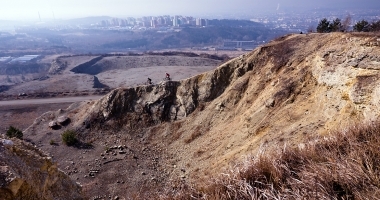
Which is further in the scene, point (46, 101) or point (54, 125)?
point (46, 101)

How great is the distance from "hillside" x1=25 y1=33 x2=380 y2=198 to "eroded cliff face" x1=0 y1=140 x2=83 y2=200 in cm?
466

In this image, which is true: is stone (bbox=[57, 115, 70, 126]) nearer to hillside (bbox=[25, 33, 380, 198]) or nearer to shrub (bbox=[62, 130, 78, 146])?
hillside (bbox=[25, 33, 380, 198])

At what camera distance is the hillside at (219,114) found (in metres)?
14.2

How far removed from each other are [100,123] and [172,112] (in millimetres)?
7372

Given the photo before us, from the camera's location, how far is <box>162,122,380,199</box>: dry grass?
3947 millimetres

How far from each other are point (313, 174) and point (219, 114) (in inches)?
735

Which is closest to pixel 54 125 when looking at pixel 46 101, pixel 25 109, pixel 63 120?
pixel 63 120

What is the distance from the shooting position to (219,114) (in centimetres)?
2292

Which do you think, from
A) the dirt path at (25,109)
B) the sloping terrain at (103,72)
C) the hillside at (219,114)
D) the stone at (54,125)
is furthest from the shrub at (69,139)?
the sloping terrain at (103,72)

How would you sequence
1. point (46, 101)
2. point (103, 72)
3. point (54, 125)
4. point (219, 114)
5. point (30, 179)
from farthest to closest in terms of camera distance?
point (103, 72)
point (46, 101)
point (54, 125)
point (219, 114)
point (30, 179)

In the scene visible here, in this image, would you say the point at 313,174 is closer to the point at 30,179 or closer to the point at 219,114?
the point at 30,179

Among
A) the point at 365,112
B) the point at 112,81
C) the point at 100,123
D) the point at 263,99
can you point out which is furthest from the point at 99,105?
the point at 112,81

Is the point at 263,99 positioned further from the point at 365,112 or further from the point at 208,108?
the point at 365,112

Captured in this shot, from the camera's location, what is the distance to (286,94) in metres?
18.0
